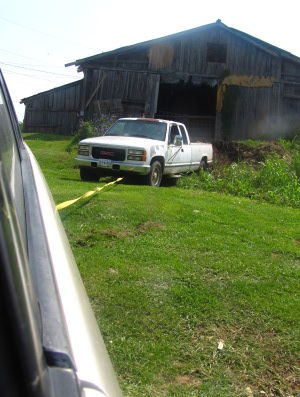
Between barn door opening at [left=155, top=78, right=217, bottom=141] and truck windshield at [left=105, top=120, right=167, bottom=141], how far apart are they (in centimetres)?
1049

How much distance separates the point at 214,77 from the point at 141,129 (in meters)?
10.9

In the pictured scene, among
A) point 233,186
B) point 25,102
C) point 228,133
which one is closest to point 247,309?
point 233,186

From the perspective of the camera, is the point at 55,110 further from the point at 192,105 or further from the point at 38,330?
the point at 38,330

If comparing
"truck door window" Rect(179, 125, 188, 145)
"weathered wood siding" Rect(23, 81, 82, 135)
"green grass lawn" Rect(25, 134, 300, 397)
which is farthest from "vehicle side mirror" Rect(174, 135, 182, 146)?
"weathered wood siding" Rect(23, 81, 82, 135)

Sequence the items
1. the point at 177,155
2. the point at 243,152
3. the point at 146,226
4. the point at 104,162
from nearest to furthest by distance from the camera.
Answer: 1. the point at 146,226
2. the point at 104,162
3. the point at 177,155
4. the point at 243,152

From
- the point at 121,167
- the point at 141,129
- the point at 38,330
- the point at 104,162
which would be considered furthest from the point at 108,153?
the point at 38,330

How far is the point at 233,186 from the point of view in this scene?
11211mm

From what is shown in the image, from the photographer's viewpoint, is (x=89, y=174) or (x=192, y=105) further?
(x=192, y=105)

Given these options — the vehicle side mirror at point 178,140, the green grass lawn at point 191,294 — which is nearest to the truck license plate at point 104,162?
the vehicle side mirror at point 178,140

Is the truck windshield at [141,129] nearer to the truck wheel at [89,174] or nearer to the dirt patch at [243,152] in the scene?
the truck wheel at [89,174]

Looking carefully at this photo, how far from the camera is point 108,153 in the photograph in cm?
1013

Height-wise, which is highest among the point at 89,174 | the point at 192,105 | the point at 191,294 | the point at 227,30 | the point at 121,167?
the point at 227,30

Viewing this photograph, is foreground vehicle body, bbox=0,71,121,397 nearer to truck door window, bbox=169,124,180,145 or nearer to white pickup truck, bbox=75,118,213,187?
white pickup truck, bbox=75,118,213,187

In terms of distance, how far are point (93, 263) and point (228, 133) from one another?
17705 millimetres
